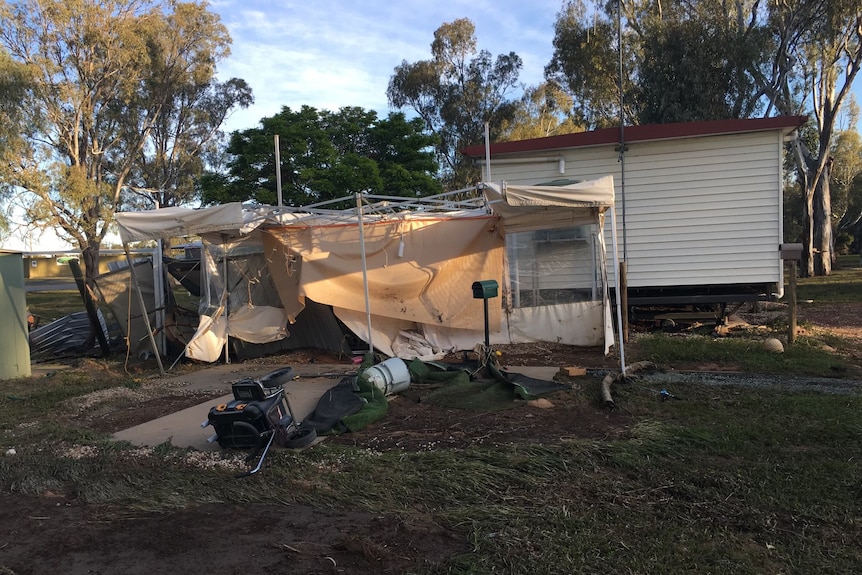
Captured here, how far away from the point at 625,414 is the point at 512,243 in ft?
15.3

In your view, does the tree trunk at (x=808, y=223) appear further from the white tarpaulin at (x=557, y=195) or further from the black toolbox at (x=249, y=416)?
the black toolbox at (x=249, y=416)

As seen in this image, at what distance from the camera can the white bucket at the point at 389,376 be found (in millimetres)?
6242

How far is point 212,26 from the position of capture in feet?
88.5

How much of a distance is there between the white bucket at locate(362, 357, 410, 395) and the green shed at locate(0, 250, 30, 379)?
233 inches

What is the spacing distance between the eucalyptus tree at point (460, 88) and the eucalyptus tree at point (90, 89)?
1059cm

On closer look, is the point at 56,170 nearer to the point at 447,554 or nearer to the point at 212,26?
the point at 212,26

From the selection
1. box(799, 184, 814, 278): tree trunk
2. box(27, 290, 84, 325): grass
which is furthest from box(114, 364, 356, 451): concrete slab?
box(799, 184, 814, 278): tree trunk

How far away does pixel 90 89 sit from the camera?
78.5 feet

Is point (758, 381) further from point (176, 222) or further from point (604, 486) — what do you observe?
point (176, 222)

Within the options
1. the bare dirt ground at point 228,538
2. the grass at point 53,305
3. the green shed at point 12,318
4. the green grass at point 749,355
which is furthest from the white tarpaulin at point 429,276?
the grass at point 53,305

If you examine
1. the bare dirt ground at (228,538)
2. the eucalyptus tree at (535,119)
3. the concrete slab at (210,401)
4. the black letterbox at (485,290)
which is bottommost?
the bare dirt ground at (228,538)

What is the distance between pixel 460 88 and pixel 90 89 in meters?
17.8

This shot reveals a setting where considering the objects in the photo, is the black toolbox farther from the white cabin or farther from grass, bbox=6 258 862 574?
the white cabin

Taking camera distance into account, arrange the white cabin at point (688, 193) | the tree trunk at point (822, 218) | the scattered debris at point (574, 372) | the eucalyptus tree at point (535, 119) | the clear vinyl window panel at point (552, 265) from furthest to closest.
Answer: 1. the eucalyptus tree at point (535, 119)
2. the tree trunk at point (822, 218)
3. the white cabin at point (688, 193)
4. the clear vinyl window panel at point (552, 265)
5. the scattered debris at point (574, 372)
